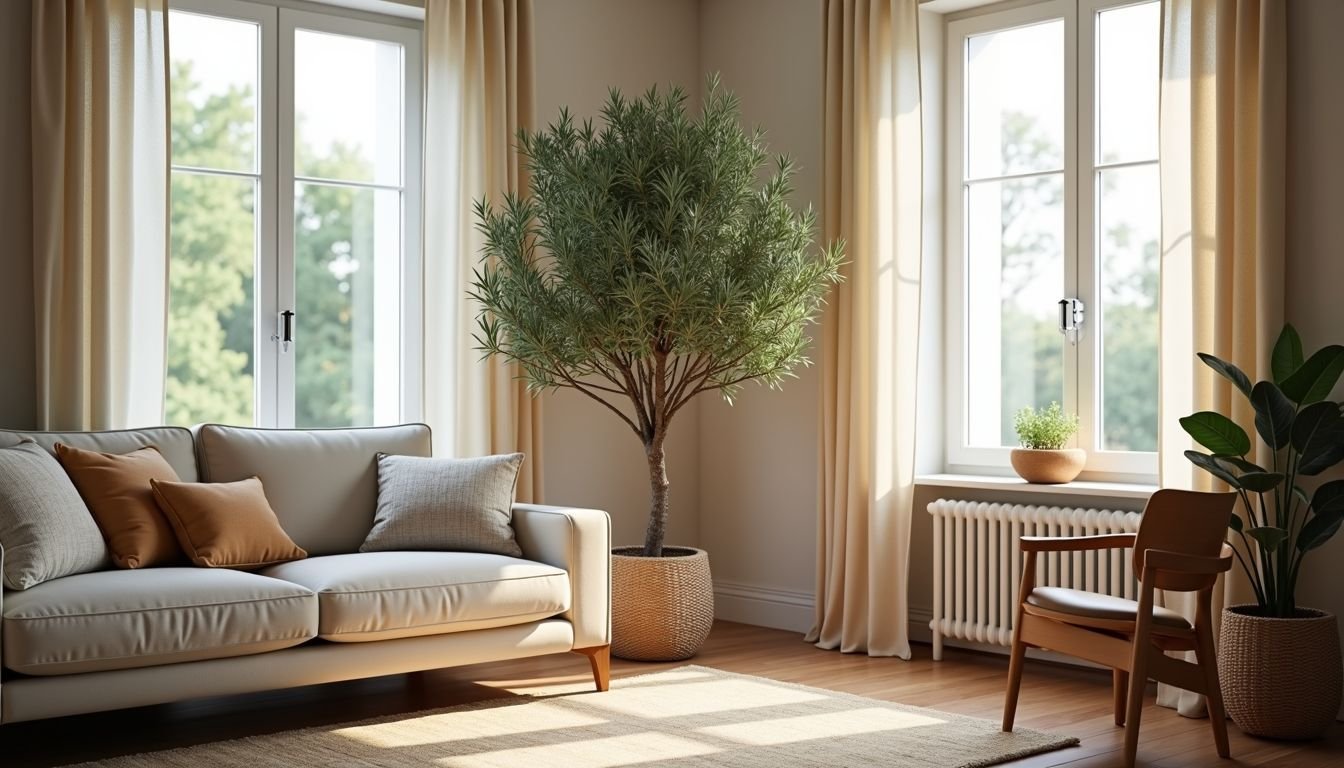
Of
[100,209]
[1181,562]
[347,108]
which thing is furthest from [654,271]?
[1181,562]

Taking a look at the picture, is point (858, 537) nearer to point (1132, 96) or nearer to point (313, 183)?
point (1132, 96)

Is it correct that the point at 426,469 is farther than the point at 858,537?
No

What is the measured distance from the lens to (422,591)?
405cm

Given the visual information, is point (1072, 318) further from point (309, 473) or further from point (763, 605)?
point (309, 473)

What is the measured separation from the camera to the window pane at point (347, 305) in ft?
17.3

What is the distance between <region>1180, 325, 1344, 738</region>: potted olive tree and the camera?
4004 mm

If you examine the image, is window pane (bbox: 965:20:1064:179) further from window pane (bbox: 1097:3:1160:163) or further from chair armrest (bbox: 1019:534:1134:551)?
chair armrest (bbox: 1019:534:1134:551)

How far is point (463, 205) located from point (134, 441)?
1.61 meters

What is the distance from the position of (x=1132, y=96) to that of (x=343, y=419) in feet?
10.6

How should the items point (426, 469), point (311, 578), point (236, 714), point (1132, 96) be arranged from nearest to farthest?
1. point (311, 578)
2. point (236, 714)
3. point (426, 469)
4. point (1132, 96)

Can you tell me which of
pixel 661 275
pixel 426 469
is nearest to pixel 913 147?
pixel 661 275

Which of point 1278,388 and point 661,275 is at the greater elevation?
point 661,275

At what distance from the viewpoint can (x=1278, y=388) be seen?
4121 millimetres

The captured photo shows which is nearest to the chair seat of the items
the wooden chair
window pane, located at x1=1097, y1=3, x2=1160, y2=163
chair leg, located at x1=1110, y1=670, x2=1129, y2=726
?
the wooden chair
